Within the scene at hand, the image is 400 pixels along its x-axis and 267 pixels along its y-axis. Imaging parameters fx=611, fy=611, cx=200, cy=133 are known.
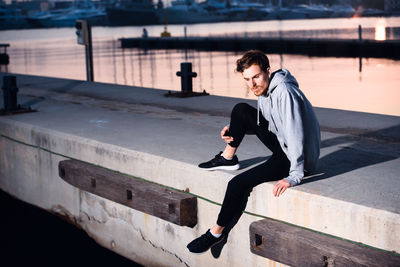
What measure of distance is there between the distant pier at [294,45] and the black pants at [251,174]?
2873cm

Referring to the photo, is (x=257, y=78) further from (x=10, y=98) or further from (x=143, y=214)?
(x=10, y=98)

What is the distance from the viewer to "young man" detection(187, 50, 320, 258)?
452 centimetres

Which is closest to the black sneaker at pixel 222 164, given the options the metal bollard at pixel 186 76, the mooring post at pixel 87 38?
the metal bollard at pixel 186 76

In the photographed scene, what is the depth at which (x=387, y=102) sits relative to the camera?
16203 millimetres

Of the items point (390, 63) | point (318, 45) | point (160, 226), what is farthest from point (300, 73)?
point (160, 226)

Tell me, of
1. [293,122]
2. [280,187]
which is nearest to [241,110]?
[293,122]

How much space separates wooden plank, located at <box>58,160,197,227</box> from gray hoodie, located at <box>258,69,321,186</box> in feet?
4.07

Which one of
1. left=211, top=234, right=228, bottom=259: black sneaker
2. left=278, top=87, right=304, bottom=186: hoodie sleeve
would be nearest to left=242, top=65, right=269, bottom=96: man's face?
left=278, top=87, right=304, bottom=186: hoodie sleeve

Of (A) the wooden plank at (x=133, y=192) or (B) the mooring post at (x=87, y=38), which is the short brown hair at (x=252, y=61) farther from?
(B) the mooring post at (x=87, y=38)

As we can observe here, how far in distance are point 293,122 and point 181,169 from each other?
5.09 ft

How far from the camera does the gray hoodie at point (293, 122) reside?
177 inches

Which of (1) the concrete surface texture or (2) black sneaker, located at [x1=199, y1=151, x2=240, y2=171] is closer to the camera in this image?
(1) the concrete surface texture

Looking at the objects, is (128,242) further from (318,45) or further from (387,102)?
(318,45)

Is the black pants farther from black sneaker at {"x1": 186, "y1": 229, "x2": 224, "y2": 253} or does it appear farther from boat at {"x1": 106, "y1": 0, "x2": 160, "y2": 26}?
boat at {"x1": 106, "y1": 0, "x2": 160, "y2": 26}
